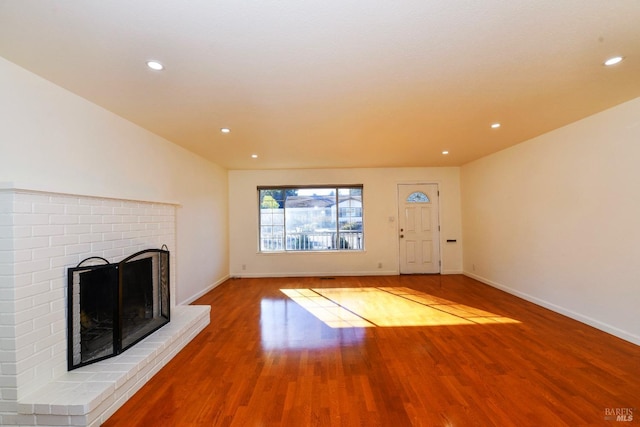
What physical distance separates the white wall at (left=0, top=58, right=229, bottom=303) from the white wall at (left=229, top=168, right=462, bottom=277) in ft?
3.87

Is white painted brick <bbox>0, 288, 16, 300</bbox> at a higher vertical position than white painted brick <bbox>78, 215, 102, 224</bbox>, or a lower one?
lower

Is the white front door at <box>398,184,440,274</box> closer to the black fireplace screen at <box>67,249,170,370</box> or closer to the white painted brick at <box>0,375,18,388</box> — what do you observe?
the black fireplace screen at <box>67,249,170,370</box>

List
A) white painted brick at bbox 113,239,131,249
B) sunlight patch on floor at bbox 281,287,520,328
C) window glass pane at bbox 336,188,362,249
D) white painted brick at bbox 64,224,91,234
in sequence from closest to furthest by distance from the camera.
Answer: white painted brick at bbox 64,224,91,234 → white painted brick at bbox 113,239,131,249 → sunlight patch on floor at bbox 281,287,520,328 → window glass pane at bbox 336,188,362,249

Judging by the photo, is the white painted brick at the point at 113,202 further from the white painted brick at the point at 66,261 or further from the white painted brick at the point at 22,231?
the white painted brick at the point at 22,231

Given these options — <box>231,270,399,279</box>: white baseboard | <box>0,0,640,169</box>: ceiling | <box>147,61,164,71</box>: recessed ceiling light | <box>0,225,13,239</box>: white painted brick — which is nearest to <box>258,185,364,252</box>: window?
<box>231,270,399,279</box>: white baseboard

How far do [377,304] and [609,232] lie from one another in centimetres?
276

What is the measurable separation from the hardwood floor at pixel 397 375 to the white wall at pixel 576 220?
0.38 meters

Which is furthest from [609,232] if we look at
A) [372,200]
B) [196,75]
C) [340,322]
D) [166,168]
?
[166,168]

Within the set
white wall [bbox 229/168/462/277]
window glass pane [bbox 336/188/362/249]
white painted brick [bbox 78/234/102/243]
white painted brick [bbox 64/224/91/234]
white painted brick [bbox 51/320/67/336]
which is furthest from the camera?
window glass pane [bbox 336/188/362/249]

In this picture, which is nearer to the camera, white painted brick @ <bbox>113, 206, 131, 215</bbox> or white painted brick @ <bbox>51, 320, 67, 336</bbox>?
white painted brick @ <bbox>51, 320, 67, 336</bbox>

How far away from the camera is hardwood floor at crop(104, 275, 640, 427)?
5.70ft

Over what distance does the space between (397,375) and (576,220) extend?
2940mm

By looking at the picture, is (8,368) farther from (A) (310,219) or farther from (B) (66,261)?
(A) (310,219)

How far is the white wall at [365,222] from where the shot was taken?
19.1 ft
